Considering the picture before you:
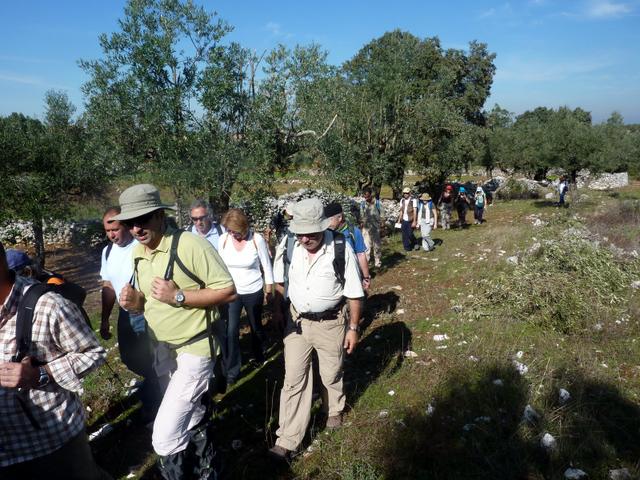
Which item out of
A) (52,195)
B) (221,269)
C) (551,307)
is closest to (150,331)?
(221,269)

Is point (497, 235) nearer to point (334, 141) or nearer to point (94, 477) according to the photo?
point (334, 141)

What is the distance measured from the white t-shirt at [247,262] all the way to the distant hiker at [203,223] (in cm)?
19

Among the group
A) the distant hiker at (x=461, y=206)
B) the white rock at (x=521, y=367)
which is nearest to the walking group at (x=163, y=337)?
the white rock at (x=521, y=367)

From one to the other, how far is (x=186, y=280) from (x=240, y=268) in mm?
2179

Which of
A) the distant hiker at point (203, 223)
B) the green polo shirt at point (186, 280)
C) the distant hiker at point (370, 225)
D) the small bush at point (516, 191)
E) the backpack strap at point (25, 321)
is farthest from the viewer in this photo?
the small bush at point (516, 191)

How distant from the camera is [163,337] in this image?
291 centimetres

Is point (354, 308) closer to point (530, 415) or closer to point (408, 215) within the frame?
point (530, 415)

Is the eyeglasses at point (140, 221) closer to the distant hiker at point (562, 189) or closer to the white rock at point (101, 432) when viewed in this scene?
the white rock at point (101, 432)

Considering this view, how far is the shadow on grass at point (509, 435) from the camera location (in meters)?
3.28

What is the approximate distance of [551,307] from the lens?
602cm

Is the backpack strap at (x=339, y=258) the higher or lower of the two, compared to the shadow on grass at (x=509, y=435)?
higher

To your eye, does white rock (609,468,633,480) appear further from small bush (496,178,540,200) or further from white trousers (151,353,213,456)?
small bush (496,178,540,200)

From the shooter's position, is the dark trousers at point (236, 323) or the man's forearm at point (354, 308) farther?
the dark trousers at point (236, 323)

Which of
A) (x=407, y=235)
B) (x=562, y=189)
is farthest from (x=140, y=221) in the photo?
(x=562, y=189)
